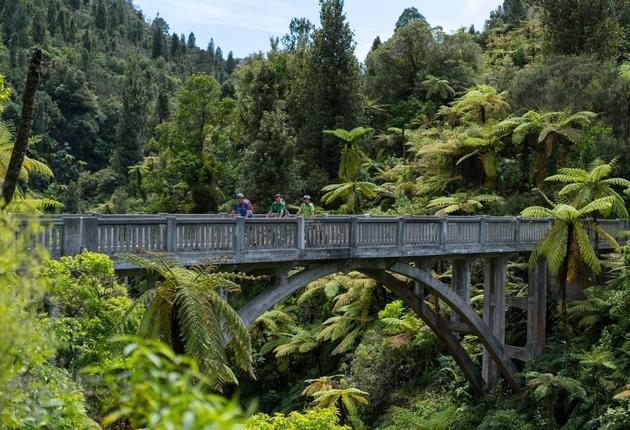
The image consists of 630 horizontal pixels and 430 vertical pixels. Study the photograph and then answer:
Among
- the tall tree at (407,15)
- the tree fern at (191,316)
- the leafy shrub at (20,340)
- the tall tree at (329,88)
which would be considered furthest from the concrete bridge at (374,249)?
the tall tree at (407,15)

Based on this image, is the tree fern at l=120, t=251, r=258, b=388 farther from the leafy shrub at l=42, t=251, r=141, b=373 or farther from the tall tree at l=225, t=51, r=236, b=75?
the tall tree at l=225, t=51, r=236, b=75

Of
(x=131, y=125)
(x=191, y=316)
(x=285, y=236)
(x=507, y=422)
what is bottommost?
(x=507, y=422)

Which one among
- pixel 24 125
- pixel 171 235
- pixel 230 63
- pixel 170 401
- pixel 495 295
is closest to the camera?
pixel 170 401

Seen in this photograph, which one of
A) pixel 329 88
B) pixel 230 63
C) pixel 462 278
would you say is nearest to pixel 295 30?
pixel 329 88

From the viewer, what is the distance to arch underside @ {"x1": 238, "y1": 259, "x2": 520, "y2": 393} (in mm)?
12062

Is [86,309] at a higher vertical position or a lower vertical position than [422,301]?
higher

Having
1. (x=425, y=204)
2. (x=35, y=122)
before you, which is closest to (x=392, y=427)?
(x=425, y=204)

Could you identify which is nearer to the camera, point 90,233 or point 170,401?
point 170,401

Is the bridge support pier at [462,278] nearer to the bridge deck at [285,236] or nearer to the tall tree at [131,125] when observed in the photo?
the bridge deck at [285,236]

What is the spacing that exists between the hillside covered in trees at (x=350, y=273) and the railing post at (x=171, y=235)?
49 cm

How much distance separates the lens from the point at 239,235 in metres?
11.0

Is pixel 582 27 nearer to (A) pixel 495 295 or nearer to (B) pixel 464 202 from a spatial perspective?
(B) pixel 464 202

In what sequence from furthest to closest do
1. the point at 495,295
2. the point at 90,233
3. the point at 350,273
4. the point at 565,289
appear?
the point at 350,273 → the point at 495,295 → the point at 565,289 → the point at 90,233

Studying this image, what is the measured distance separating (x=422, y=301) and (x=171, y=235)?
7.95 meters
